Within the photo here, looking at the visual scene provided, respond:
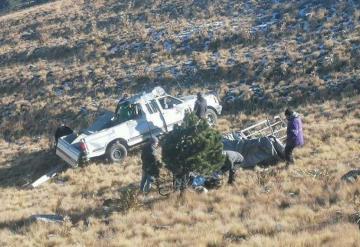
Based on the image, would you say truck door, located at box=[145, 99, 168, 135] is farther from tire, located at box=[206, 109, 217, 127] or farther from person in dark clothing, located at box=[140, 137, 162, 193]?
person in dark clothing, located at box=[140, 137, 162, 193]

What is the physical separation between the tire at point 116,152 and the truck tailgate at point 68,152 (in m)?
1.08

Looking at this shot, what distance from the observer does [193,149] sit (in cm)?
1180

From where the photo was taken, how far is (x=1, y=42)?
37.2m

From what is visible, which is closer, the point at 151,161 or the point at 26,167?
the point at 151,161

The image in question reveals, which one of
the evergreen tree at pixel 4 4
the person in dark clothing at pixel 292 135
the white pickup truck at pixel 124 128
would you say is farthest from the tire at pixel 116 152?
the evergreen tree at pixel 4 4

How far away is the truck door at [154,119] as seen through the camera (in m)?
17.9

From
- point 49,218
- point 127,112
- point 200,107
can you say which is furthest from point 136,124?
point 49,218

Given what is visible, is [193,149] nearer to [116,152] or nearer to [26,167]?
[116,152]

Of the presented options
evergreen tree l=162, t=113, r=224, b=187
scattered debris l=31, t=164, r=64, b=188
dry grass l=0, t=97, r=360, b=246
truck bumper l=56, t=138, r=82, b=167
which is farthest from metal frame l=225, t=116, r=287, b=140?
scattered debris l=31, t=164, r=64, b=188

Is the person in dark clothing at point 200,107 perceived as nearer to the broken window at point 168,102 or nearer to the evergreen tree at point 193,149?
the broken window at point 168,102

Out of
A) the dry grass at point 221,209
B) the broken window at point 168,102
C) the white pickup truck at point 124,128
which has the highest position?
the broken window at point 168,102

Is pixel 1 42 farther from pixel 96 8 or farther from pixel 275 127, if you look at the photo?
pixel 275 127

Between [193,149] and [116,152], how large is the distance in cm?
612

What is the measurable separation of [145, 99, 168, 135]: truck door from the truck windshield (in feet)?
1.11
